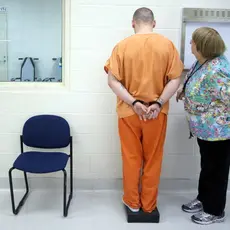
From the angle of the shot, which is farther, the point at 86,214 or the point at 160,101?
the point at 86,214

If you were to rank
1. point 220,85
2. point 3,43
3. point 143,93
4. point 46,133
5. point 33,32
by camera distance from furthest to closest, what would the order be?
point 33,32
point 3,43
point 46,133
point 143,93
point 220,85

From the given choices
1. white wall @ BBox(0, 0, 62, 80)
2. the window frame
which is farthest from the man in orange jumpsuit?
white wall @ BBox(0, 0, 62, 80)

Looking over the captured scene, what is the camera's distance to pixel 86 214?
263 centimetres

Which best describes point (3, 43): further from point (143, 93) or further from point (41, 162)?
point (143, 93)

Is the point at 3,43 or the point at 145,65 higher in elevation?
the point at 3,43

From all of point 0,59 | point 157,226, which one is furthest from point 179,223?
point 0,59

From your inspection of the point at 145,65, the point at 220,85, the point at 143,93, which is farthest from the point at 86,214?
the point at 220,85

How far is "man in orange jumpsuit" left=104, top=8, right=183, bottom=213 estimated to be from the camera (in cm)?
231

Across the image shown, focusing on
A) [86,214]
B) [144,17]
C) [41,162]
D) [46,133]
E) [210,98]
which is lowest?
[86,214]

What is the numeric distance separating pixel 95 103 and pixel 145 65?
76 cm

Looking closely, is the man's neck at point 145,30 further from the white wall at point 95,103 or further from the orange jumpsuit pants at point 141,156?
the orange jumpsuit pants at point 141,156

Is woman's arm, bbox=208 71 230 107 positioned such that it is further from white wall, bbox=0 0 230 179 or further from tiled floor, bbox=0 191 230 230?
tiled floor, bbox=0 191 230 230

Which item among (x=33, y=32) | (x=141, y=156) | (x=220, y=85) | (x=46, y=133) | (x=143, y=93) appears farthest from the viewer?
(x=33, y=32)

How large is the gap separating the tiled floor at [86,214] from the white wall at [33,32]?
1257 mm
